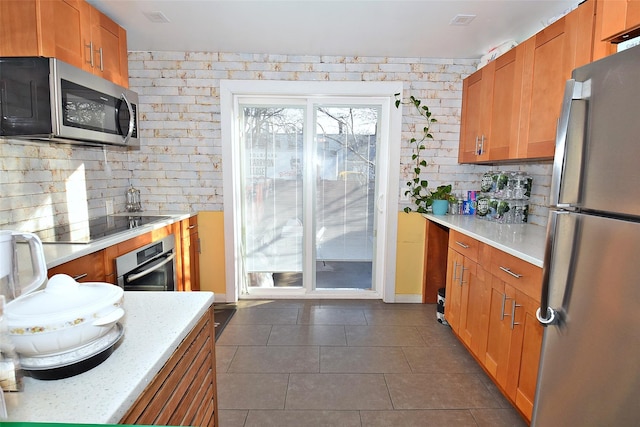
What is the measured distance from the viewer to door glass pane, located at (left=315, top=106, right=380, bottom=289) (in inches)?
136

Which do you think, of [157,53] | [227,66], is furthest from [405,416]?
[157,53]

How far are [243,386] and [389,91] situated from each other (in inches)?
109

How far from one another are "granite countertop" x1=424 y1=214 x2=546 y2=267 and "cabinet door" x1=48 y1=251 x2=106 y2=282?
224cm

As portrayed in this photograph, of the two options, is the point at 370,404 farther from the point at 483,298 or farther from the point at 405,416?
the point at 483,298

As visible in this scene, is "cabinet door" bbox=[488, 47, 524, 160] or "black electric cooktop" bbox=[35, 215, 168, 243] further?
"cabinet door" bbox=[488, 47, 524, 160]

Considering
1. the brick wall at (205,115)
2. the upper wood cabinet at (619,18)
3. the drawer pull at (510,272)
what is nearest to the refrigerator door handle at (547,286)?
the drawer pull at (510,272)

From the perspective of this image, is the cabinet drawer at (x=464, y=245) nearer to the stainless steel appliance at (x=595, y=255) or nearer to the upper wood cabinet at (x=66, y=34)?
the stainless steel appliance at (x=595, y=255)

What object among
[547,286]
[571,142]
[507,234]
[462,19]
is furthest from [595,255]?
[462,19]

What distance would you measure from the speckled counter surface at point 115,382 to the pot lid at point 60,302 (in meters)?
0.13

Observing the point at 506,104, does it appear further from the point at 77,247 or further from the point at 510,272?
the point at 77,247

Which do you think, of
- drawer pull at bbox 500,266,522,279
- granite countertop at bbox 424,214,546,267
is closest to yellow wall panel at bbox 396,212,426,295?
granite countertop at bbox 424,214,546,267

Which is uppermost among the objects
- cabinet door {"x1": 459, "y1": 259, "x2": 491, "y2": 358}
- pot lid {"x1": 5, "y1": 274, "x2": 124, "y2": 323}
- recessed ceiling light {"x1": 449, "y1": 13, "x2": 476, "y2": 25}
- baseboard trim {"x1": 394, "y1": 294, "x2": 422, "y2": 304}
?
recessed ceiling light {"x1": 449, "y1": 13, "x2": 476, "y2": 25}

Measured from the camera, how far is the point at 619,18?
4.30 feet

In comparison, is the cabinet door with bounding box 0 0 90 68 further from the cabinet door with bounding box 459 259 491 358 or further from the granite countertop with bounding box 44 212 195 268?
the cabinet door with bounding box 459 259 491 358
